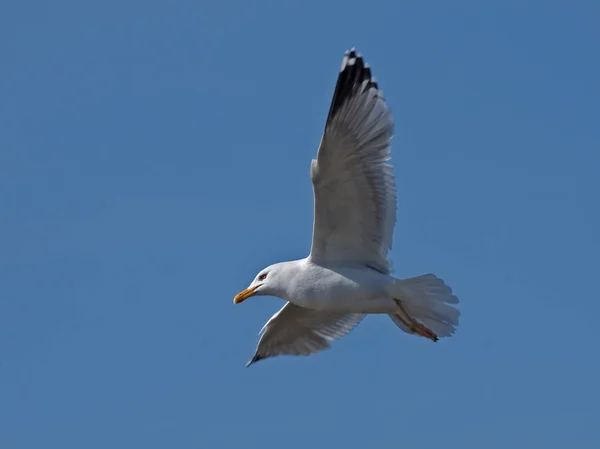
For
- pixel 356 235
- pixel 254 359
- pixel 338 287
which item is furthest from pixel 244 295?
pixel 254 359

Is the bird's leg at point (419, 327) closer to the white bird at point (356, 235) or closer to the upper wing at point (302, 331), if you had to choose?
the white bird at point (356, 235)

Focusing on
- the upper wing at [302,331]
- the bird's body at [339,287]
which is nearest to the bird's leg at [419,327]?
the bird's body at [339,287]

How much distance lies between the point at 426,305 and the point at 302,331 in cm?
242

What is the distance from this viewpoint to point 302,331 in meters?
14.9

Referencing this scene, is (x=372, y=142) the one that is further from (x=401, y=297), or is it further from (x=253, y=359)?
(x=253, y=359)

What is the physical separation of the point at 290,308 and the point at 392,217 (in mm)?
2286

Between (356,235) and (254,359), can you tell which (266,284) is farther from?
(254,359)

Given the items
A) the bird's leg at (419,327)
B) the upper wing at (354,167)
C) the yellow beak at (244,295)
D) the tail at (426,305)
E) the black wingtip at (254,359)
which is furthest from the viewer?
the black wingtip at (254,359)

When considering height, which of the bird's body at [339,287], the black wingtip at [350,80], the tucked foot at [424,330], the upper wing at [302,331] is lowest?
the tucked foot at [424,330]

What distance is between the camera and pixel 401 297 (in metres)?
12.9

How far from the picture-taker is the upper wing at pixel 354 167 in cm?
1217

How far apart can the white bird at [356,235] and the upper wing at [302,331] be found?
1345mm

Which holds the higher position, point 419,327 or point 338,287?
point 338,287

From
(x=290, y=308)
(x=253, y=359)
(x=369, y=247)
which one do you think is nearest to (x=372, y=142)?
(x=369, y=247)
